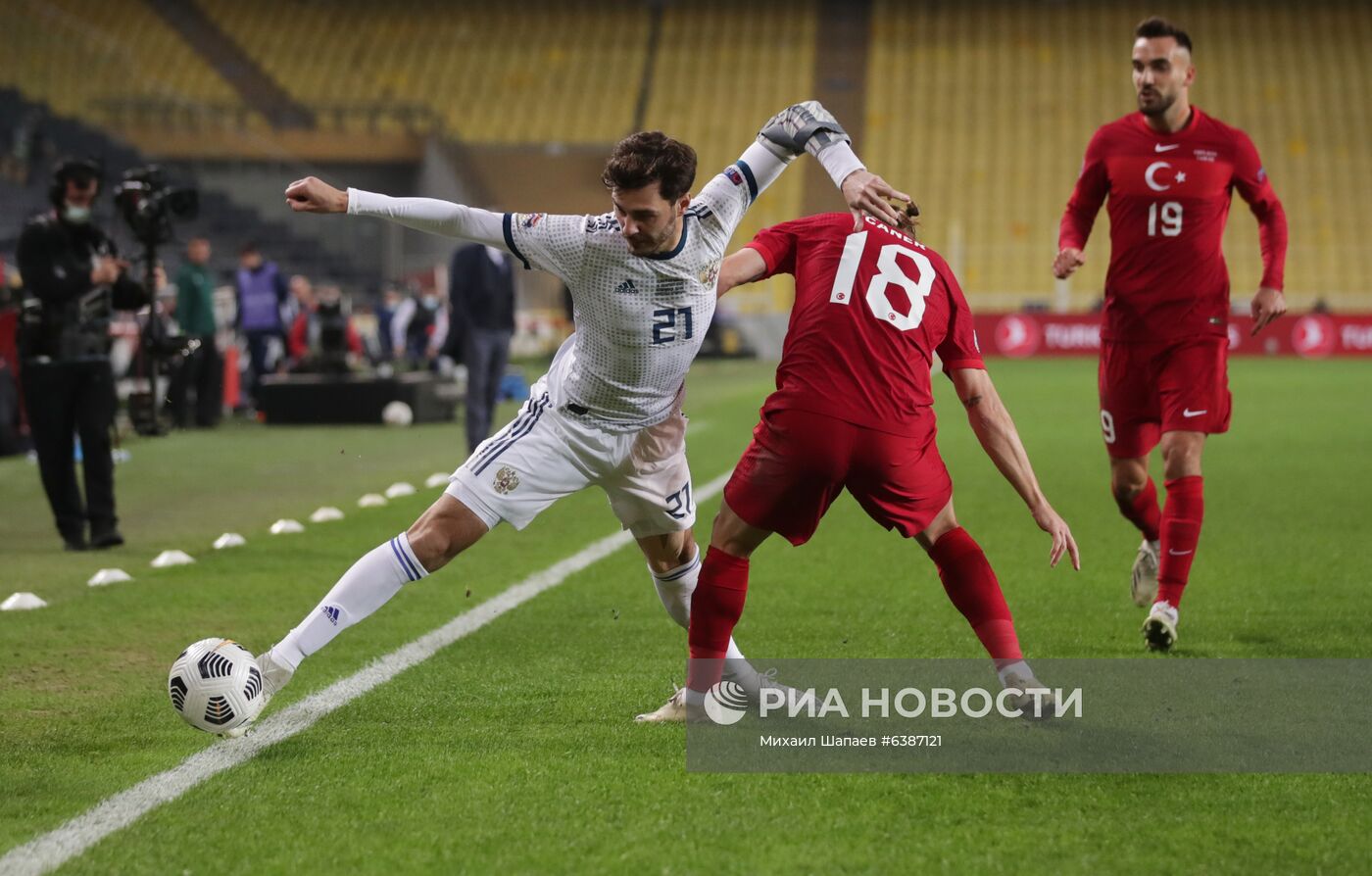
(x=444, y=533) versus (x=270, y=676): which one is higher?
(x=444, y=533)

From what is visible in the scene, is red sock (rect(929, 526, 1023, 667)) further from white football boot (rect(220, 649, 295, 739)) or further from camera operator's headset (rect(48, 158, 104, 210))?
camera operator's headset (rect(48, 158, 104, 210))

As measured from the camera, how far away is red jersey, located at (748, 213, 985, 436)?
462cm

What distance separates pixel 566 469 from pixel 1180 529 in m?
2.72

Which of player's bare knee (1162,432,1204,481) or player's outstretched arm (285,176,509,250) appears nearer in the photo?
player's outstretched arm (285,176,509,250)

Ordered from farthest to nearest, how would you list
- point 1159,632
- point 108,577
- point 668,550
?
point 108,577, point 1159,632, point 668,550

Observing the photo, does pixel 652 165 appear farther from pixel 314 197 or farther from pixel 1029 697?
pixel 1029 697

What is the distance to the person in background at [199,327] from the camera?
60.1 feet

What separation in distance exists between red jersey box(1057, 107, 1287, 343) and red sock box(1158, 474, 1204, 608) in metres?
0.61

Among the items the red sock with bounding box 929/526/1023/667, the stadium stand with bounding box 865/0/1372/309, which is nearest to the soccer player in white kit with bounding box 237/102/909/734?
the red sock with bounding box 929/526/1023/667

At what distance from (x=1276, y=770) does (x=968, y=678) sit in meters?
1.21

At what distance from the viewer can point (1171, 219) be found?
6.63 m

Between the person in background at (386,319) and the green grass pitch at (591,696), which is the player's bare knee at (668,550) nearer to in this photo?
the green grass pitch at (591,696)

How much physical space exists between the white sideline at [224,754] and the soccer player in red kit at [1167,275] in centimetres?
268

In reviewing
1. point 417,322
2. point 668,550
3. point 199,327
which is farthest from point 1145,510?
point 417,322
